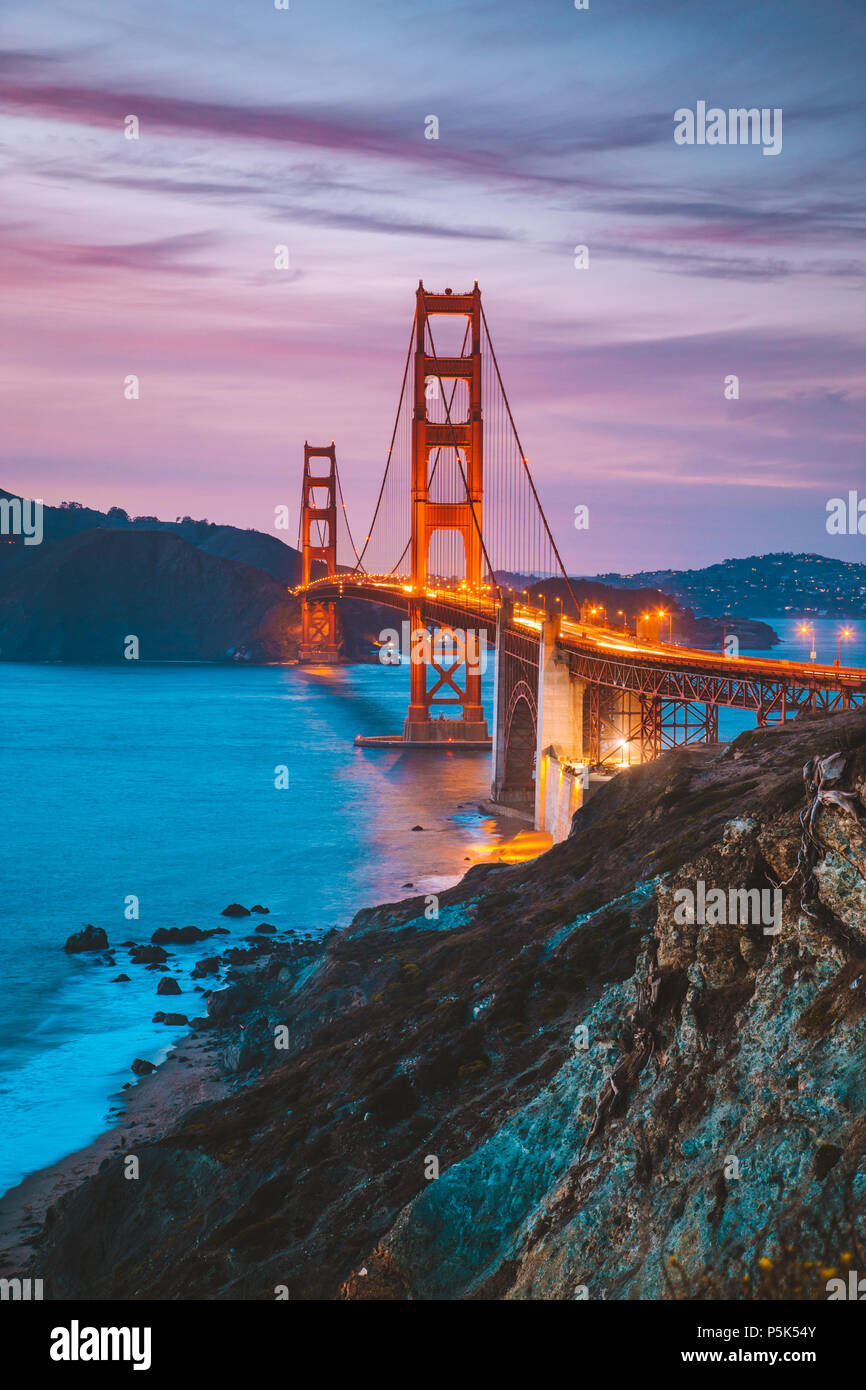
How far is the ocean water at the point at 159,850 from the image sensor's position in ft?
98.1

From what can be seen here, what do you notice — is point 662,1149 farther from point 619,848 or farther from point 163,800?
point 163,800

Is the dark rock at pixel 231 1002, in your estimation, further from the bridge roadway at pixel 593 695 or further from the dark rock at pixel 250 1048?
the bridge roadway at pixel 593 695

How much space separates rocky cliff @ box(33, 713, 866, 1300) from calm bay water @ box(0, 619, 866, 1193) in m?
6.32

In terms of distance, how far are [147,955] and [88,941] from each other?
3070 millimetres

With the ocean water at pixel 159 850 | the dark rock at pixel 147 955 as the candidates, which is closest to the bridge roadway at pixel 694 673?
the ocean water at pixel 159 850

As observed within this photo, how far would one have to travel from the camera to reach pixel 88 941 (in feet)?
129

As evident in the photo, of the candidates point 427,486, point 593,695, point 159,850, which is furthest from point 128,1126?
point 427,486

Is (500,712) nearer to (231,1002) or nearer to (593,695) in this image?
(593,695)

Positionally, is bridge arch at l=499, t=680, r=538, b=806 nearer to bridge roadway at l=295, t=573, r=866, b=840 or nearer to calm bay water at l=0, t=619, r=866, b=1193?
bridge roadway at l=295, t=573, r=866, b=840

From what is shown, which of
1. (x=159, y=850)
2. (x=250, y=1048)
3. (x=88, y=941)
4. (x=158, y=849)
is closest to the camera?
(x=250, y=1048)

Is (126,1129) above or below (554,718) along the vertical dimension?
below
